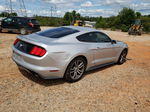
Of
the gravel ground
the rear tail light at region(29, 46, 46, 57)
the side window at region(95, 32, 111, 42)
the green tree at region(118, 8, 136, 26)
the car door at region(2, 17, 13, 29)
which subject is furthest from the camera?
the green tree at region(118, 8, 136, 26)

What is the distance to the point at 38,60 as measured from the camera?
2994 mm

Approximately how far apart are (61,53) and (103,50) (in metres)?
1.71

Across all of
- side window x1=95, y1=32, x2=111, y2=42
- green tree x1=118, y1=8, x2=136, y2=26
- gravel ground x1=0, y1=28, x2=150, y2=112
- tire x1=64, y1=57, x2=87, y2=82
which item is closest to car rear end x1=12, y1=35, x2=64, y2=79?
tire x1=64, y1=57, x2=87, y2=82

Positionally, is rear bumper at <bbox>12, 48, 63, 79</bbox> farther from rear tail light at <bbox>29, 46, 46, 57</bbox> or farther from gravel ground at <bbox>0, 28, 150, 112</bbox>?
gravel ground at <bbox>0, 28, 150, 112</bbox>

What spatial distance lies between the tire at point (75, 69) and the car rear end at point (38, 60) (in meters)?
0.26

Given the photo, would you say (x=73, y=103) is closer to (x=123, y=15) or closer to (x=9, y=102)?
(x=9, y=102)

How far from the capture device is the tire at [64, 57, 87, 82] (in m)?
3.48

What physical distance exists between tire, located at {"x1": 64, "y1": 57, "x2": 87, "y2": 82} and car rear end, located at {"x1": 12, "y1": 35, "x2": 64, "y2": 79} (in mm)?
263

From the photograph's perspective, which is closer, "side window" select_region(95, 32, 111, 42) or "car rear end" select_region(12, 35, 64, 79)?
"car rear end" select_region(12, 35, 64, 79)

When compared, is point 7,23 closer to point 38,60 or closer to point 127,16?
point 38,60

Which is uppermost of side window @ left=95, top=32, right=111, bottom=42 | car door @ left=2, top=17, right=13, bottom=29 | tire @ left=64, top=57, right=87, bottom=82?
car door @ left=2, top=17, right=13, bottom=29

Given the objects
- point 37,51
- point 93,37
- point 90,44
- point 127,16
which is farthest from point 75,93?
point 127,16

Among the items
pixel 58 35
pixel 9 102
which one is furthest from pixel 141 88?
pixel 9 102

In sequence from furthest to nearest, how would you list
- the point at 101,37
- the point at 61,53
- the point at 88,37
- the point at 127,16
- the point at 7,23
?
1. the point at 127,16
2. the point at 7,23
3. the point at 101,37
4. the point at 88,37
5. the point at 61,53
